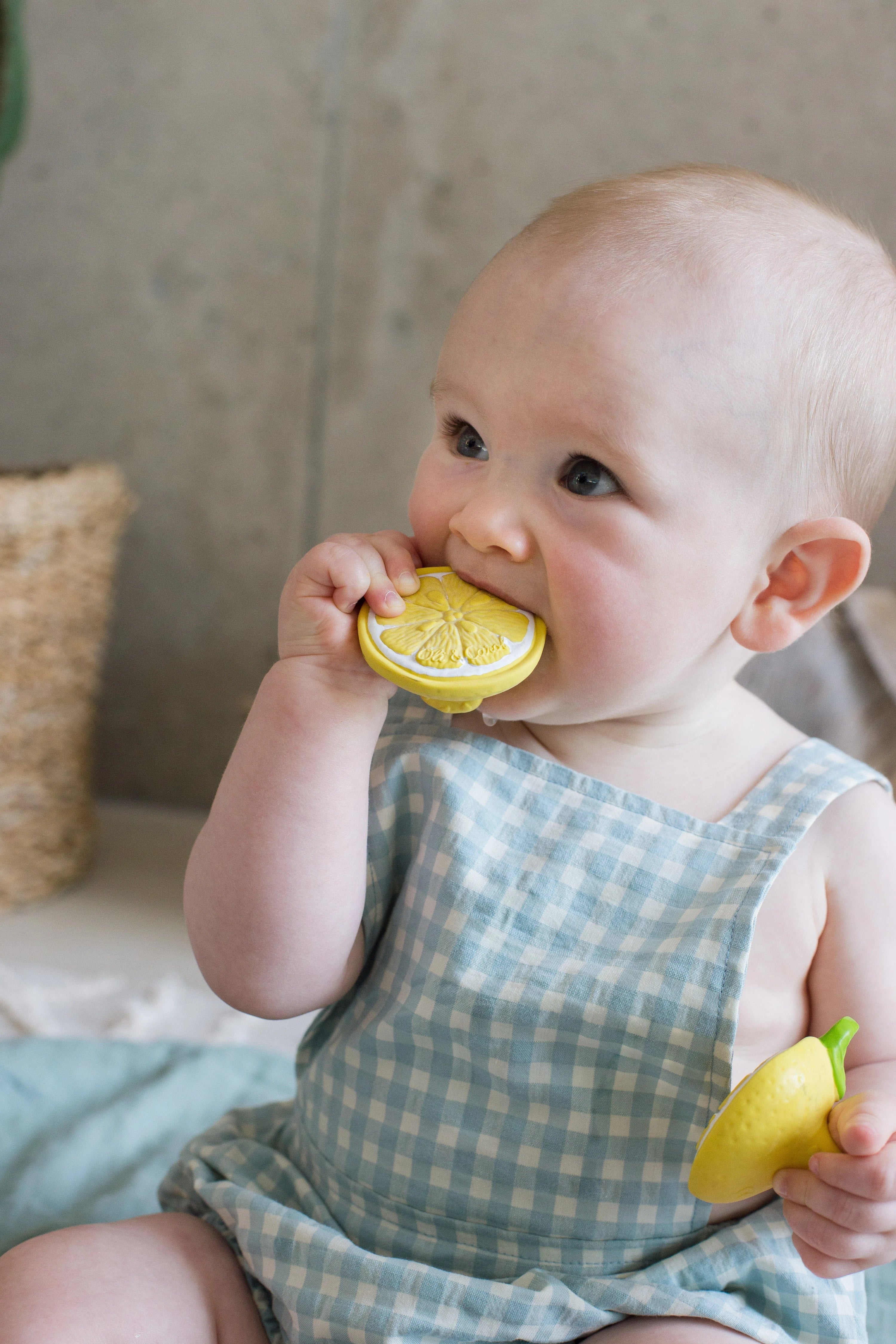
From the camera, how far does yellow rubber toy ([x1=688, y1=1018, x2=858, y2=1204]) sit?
582mm

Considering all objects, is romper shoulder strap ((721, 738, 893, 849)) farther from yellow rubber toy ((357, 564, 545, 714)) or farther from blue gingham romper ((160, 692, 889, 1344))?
yellow rubber toy ((357, 564, 545, 714))

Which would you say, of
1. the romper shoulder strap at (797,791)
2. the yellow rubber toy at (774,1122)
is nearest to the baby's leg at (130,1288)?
the yellow rubber toy at (774,1122)

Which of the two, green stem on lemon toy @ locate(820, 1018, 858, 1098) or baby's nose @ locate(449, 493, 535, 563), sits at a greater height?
baby's nose @ locate(449, 493, 535, 563)

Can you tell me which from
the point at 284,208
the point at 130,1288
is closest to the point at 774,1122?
the point at 130,1288

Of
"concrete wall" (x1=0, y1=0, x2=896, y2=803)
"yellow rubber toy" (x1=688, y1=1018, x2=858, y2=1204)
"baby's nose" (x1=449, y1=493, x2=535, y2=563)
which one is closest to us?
"yellow rubber toy" (x1=688, y1=1018, x2=858, y2=1204)

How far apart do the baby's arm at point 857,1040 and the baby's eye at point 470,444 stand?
1.06 ft

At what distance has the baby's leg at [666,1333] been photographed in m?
0.67

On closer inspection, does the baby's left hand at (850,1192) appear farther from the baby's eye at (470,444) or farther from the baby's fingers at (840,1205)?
the baby's eye at (470,444)

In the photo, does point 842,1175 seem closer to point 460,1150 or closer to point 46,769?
point 460,1150

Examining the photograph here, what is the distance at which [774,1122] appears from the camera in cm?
58

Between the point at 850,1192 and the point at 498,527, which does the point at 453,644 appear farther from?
the point at 850,1192

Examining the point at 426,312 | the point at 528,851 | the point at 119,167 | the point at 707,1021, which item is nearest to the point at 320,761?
the point at 528,851

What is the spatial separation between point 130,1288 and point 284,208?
1.68 meters

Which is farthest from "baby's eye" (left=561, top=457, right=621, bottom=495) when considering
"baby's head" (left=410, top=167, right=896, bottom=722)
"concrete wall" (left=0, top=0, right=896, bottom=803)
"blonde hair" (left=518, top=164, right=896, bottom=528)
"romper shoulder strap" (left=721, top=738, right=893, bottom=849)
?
"concrete wall" (left=0, top=0, right=896, bottom=803)
